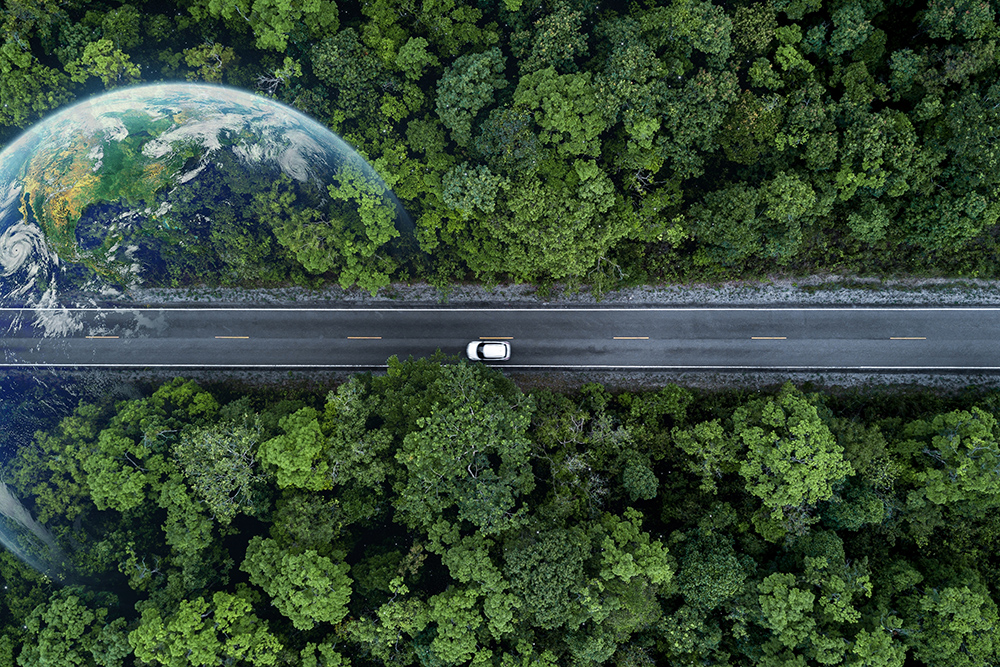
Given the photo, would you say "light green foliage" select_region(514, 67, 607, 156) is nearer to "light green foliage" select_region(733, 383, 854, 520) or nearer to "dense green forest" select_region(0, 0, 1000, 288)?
"dense green forest" select_region(0, 0, 1000, 288)

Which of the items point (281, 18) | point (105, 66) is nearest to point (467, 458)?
point (281, 18)

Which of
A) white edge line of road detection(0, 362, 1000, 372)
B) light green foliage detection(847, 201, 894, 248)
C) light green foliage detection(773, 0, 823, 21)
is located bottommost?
Result: white edge line of road detection(0, 362, 1000, 372)

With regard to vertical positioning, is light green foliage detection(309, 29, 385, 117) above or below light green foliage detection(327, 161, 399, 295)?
above

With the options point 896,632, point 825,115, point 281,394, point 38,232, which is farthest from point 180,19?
point 896,632

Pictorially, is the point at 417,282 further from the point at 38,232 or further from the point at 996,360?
the point at 996,360

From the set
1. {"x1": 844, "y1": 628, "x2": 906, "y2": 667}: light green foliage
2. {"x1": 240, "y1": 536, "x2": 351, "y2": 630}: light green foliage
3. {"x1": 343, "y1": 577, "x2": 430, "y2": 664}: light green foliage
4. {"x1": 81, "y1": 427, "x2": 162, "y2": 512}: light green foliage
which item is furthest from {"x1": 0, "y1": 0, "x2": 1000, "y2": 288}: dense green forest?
{"x1": 844, "y1": 628, "x2": 906, "y2": 667}: light green foliage

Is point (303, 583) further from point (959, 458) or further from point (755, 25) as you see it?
point (755, 25)
